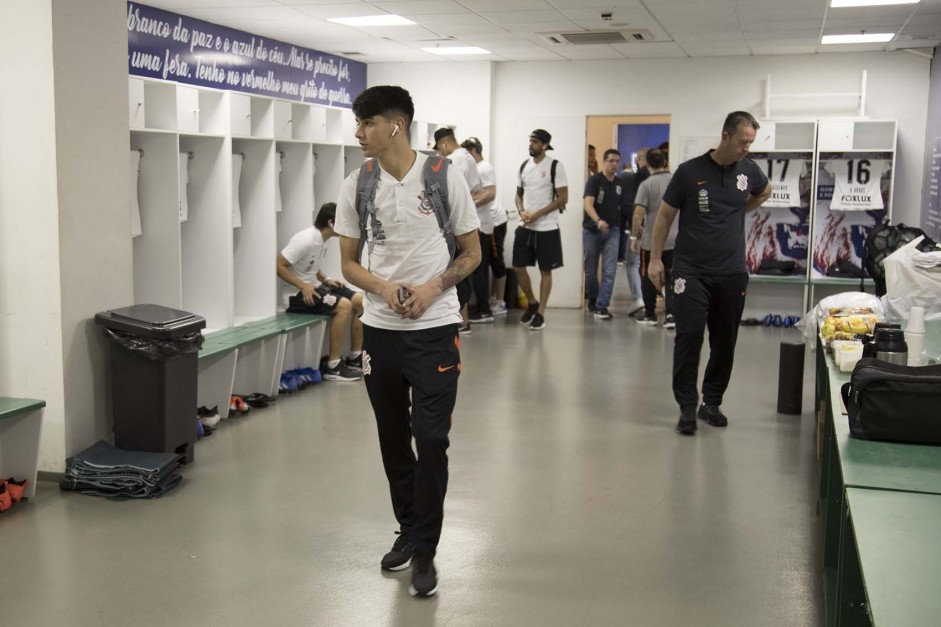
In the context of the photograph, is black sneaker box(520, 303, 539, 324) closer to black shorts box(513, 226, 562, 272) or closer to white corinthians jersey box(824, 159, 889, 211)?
black shorts box(513, 226, 562, 272)

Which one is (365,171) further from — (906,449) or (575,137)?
(575,137)

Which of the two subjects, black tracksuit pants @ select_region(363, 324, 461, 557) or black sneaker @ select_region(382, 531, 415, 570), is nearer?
black tracksuit pants @ select_region(363, 324, 461, 557)

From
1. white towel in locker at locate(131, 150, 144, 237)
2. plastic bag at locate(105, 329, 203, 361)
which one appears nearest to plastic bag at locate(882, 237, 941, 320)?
plastic bag at locate(105, 329, 203, 361)

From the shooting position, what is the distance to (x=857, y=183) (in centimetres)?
1004

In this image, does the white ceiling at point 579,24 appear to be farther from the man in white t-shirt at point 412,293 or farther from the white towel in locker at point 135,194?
the man in white t-shirt at point 412,293

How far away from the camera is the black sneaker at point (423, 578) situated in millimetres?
3334

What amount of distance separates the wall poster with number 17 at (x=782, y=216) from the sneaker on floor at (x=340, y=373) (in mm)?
4962

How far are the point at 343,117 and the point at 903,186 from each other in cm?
583

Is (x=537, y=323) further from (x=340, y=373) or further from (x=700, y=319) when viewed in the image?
(x=700, y=319)

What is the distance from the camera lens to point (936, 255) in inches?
213

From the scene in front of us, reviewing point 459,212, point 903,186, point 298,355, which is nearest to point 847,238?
point 903,186

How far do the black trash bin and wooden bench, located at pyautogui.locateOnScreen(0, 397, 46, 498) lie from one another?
1.34ft

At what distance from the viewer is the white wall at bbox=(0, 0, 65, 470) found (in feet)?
14.1

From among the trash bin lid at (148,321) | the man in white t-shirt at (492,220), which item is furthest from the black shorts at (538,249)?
the trash bin lid at (148,321)
